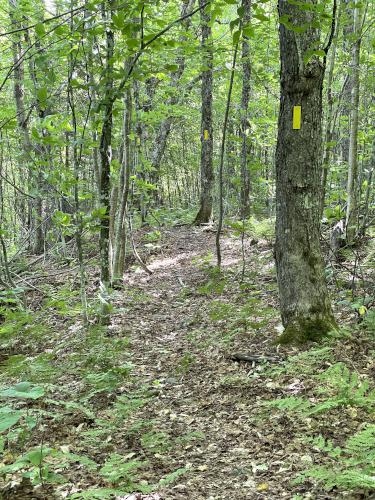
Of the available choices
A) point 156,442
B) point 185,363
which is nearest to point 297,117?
point 185,363

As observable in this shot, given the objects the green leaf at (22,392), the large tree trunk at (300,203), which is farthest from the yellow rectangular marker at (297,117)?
the green leaf at (22,392)

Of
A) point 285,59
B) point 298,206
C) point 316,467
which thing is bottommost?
point 316,467

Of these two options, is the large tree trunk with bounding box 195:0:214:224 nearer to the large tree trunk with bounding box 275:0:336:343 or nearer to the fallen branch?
the large tree trunk with bounding box 275:0:336:343

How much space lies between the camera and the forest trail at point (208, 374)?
2889mm

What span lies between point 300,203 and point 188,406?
7.74ft

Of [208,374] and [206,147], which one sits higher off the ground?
[206,147]

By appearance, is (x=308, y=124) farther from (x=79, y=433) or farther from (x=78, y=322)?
(x=78, y=322)

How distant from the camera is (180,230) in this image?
13.8 meters

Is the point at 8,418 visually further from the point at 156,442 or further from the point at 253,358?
the point at 253,358

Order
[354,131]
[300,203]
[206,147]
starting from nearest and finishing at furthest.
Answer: [300,203] < [354,131] < [206,147]

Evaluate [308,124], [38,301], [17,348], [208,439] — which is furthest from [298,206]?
[38,301]

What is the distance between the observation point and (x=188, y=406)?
4020mm

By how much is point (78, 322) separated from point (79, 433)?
→ 3323mm

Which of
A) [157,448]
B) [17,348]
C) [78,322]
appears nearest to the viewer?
[157,448]
